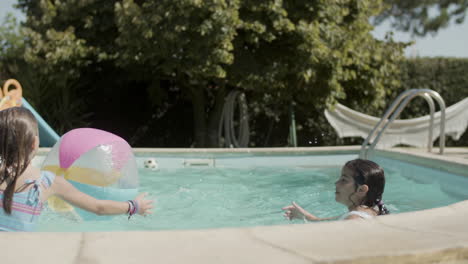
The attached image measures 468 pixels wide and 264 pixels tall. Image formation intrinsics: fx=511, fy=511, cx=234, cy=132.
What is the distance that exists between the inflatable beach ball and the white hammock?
23.8ft

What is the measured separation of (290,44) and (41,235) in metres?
10.3

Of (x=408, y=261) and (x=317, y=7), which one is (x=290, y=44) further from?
(x=408, y=261)

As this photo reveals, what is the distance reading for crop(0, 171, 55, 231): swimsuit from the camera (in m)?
2.51

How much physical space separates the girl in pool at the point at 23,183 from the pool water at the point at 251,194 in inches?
57.2

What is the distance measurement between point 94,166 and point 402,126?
8.13m

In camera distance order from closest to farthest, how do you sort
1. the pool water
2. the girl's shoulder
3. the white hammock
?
the girl's shoulder
the pool water
the white hammock

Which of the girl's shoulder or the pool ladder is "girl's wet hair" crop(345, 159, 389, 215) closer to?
the girl's shoulder

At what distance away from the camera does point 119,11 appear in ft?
36.7

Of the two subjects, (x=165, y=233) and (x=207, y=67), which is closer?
(x=165, y=233)

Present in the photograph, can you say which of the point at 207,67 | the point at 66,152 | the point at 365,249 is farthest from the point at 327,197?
the point at 207,67

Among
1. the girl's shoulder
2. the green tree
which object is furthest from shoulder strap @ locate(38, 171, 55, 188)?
the green tree

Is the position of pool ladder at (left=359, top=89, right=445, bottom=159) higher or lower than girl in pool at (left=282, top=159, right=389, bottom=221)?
higher

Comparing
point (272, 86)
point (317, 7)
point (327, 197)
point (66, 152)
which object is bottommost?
point (327, 197)

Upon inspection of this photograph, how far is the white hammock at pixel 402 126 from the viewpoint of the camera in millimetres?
10352
